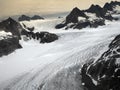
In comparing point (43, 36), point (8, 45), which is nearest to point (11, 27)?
point (43, 36)

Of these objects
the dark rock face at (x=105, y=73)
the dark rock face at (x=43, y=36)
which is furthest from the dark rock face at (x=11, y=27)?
the dark rock face at (x=105, y=73)

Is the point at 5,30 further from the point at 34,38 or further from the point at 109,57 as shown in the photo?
the point at 109,57

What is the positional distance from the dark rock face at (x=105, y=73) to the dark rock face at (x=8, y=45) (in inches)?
3268

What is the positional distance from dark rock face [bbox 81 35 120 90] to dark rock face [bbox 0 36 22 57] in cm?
8301

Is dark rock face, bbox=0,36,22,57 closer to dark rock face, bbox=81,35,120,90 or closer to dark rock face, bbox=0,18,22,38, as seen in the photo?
dark rock face, bbox=0,18,22,38

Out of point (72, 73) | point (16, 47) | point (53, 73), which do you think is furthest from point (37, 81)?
point (16, 47)

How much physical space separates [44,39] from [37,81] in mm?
92337

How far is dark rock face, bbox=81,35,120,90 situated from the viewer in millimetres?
59906

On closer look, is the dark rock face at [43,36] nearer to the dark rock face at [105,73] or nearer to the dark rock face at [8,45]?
the dark rock face at [8,45]

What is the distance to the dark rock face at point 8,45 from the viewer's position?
14657cm

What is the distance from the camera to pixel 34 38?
7239 inches

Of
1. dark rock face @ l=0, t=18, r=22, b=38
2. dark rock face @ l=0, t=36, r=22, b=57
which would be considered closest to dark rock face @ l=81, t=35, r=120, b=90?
dark rock face @ l=0, t=36, r=22, b=57

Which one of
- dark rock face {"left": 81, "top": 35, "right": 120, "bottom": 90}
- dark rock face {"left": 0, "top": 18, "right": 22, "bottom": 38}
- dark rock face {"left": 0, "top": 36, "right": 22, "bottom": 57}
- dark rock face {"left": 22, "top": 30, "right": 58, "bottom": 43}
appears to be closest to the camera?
dark rock face {"left": 81, "top": 35, "right": 120, "bottom": 90}

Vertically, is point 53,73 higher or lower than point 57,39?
higher
